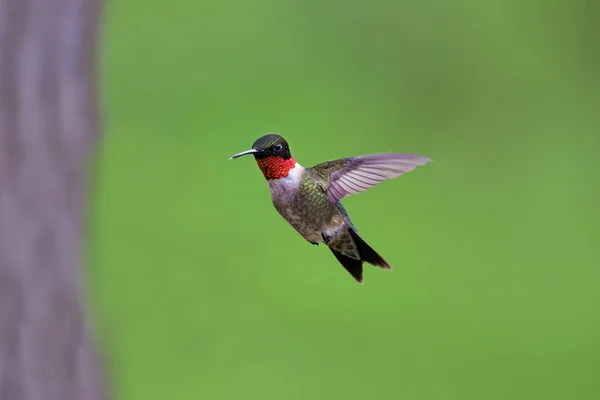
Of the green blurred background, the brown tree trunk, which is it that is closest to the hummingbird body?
the brown tree trunk

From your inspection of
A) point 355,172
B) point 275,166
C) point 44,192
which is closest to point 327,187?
point 355,172

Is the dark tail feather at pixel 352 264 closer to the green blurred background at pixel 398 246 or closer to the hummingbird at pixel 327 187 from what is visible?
the hummingbird at pixel 327 187

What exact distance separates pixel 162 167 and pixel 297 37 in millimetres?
677

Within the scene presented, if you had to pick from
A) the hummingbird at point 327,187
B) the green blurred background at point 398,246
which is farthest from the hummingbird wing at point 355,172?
the green blurred background at point 398,246

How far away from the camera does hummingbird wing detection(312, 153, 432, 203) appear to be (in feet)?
2.56

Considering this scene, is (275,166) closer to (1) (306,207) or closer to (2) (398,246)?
(1) (306,207)

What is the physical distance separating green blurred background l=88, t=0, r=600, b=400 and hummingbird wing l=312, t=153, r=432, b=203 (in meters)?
1.95

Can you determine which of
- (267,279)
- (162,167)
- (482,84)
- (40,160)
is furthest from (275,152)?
(482,84)

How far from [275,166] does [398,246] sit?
210 cm

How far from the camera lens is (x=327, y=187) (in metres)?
0.86

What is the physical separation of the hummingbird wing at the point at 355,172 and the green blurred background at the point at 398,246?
1949 mm

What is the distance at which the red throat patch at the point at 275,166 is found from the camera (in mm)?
714

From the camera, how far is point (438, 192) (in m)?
2.94

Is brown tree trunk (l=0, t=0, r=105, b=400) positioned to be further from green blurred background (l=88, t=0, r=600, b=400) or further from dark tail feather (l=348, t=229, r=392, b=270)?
green blurred background (l=88, t=0, r=600, b=400)
